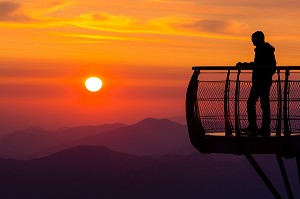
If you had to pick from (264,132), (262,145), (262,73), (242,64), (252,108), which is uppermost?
(242,64)

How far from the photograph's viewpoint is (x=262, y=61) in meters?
23.3

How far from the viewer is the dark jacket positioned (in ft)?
76.2

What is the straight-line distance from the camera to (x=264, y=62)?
916 inches

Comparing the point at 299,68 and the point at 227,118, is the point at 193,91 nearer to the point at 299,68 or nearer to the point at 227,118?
the point at 227,118

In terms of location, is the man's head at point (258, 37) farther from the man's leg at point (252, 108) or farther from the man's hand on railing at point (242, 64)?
the man's leg at point (252, 108)

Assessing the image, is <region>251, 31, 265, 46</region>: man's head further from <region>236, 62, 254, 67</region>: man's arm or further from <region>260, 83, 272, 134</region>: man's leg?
<region>260, 83, 272, 134</region>: man's leg

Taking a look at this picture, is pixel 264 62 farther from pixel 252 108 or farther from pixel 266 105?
pixel 252 108

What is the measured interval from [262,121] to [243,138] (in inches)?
32.5

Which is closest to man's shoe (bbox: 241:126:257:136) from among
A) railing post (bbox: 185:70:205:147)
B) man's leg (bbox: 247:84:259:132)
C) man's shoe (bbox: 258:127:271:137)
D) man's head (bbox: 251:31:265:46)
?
man's leg (bbox: 247:84:259:132)

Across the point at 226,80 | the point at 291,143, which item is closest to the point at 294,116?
the point at 291,143

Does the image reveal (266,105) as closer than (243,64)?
No

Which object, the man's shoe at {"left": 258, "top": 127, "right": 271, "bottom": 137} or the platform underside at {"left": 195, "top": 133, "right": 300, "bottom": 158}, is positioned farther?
the man's shoe at {"left": 258, "top": 127, "right": 271, "bottom": 137}

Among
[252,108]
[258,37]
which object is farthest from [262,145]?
[258,37]

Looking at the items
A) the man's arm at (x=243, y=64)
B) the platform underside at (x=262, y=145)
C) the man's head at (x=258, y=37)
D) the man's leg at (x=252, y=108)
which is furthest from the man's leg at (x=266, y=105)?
the man's head at (x=258, y=37)
